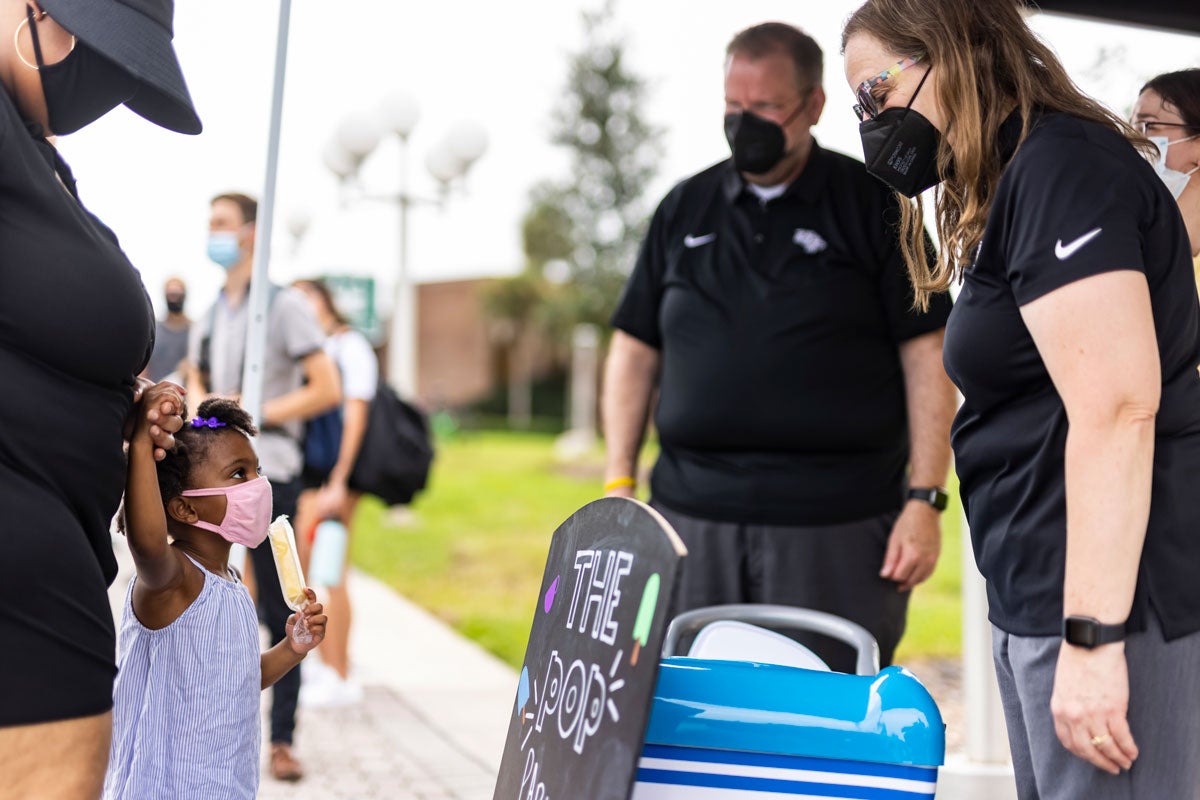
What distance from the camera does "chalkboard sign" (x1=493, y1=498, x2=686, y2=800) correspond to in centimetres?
158

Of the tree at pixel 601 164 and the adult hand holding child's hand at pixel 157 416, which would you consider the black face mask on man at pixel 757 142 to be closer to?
the adult hand holding child's hand at pixel 157 416

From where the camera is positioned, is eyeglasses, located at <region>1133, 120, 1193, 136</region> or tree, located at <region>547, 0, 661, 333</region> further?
tree, located at <region>547, 0, 661, 333</region>

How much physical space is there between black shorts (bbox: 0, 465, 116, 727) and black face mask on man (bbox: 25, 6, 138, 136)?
52cm

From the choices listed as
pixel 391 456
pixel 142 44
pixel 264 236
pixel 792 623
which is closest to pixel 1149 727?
pixel 792 623

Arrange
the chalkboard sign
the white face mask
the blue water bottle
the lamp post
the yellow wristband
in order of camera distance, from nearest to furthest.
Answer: the chalkboard sign, the white face mask, the yellow wristband, the blue water bottle, the lamp post

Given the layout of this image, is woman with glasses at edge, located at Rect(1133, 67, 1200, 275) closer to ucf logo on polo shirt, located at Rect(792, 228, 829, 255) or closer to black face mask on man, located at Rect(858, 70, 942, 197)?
ucf logo on polo shirt, located at Rect(792, 228, 829, 255)

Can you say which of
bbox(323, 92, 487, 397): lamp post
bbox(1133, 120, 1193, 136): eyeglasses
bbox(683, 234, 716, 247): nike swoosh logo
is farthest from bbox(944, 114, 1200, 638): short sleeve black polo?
bbox(323, 92, 487, 397): lamp post

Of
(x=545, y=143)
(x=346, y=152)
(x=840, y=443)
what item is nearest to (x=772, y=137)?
(x=840, y=443)

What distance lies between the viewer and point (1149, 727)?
5.42 feet

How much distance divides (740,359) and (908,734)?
56.1 inches

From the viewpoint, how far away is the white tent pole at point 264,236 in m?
3.25

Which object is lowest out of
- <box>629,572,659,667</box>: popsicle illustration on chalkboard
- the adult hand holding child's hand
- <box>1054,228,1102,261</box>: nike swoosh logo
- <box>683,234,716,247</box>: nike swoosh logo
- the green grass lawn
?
the green grass lawn

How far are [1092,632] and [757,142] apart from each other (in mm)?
1776

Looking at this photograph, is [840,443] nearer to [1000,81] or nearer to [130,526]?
[1000,81]
